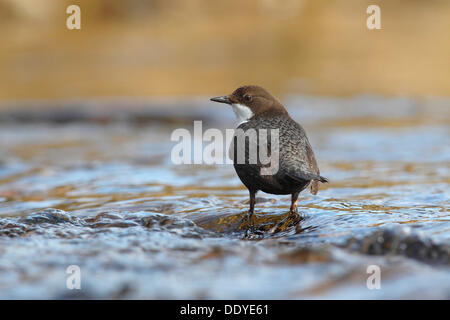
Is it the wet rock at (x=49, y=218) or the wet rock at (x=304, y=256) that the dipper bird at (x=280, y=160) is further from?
the wet rock at (x=49, y=218)

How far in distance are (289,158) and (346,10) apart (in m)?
22.1

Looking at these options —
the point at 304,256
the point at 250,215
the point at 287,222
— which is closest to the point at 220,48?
the point at 250,215

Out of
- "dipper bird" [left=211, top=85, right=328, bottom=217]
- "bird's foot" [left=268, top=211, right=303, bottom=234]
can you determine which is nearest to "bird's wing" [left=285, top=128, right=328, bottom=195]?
"dipper bird" [left=211, top=85, right=328, bottom=217]

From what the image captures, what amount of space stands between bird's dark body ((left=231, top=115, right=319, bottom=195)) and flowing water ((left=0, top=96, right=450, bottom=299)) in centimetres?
33

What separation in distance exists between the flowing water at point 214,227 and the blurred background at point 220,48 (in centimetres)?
664


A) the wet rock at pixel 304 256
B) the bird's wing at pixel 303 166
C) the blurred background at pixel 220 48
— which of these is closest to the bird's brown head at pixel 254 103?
the bird's wing at pixel 303 166

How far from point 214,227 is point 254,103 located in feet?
3.44

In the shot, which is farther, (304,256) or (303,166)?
(303,166)

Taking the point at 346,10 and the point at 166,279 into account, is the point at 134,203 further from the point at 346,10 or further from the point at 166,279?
the point at 346,10

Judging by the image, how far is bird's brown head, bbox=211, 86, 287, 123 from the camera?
5.15 meters

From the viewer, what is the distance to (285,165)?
444 centimetres

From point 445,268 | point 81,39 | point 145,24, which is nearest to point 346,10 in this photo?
point 145,24

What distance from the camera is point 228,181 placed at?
7.19 metres

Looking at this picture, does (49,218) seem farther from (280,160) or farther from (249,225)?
(280,160)
